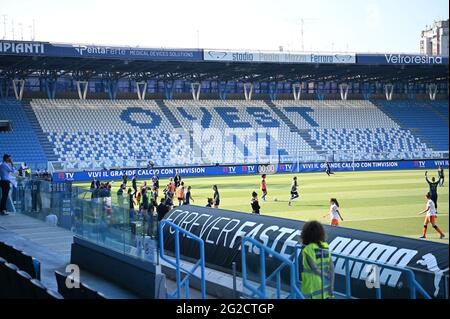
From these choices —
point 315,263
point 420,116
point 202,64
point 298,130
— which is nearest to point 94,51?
point 202,64

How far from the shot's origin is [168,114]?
61.2 meters

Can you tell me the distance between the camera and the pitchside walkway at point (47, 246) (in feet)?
41.0

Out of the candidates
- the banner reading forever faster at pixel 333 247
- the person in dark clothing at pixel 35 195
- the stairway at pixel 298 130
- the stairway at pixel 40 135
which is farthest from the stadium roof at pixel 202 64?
the banner reading forever faster at pixel 333 247

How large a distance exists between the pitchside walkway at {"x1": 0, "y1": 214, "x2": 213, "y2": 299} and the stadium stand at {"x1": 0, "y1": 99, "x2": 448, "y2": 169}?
30489mm

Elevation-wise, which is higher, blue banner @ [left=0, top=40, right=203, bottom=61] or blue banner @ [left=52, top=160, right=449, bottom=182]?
blue banner @ [left=0, top=40, right=203, bottom=61]

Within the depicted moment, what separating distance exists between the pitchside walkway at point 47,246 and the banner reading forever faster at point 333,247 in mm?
1620

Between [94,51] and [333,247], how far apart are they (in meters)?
41.1

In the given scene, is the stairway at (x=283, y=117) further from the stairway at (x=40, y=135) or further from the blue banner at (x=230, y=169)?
the stairway at (x=40, y=135)

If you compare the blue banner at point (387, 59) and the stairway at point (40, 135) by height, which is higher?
the blue banner at point (387, 59)

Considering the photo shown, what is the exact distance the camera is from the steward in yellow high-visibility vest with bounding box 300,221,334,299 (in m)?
7.66

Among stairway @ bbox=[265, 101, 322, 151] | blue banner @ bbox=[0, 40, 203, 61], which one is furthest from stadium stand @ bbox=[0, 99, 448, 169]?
blue banner @ bbox=[0, 40, 203, 61]

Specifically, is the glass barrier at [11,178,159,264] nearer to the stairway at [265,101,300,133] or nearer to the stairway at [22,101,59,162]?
the stairway at [22,101,59,162]

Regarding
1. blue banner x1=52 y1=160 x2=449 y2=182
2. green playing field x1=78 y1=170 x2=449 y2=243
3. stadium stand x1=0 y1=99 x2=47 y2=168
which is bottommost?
green playing field x1=78 y1=170 x2=449 y2=243
